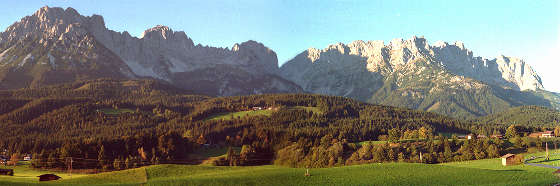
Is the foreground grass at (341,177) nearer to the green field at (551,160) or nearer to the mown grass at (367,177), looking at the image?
the mown grass at (367,177)

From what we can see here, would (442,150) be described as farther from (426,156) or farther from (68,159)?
(68,159)

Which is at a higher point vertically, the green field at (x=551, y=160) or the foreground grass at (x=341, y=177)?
the green field at (x=551, y=160)

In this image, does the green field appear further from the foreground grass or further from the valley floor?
the valley floor

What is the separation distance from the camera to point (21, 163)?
158875 millimetres

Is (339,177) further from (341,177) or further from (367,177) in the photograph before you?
(367,177)

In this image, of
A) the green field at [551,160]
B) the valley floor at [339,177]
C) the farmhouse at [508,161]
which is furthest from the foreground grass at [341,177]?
the farmhouse at [508,161]

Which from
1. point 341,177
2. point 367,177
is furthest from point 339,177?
point 367,177

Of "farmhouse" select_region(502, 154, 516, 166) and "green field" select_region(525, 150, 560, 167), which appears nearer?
"green field" select_region(525, 150, 560, 167)

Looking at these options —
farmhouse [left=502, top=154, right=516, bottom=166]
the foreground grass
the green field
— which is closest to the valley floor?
the foreground grass

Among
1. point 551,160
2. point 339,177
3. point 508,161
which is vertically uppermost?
point 551,160

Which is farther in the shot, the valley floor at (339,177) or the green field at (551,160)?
the green field at (551,160)

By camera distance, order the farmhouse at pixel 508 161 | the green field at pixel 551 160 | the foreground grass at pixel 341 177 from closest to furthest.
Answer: the foreground grass at pixel 341 177 → the green field at pixel 551 160 → the farmhouse at pixel 508 161

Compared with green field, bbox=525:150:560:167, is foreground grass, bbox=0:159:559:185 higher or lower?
lower

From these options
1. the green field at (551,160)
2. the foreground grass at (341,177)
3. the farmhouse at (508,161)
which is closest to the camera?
the foreground grass at (341,177)
